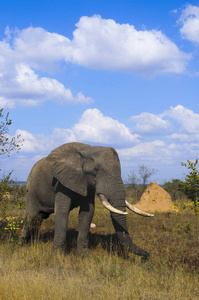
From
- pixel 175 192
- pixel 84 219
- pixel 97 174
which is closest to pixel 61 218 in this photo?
pixel 84 219

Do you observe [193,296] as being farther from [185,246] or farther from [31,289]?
[185,246]

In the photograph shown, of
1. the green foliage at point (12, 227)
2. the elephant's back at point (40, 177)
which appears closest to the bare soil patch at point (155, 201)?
the green foliage at point (12, 227)

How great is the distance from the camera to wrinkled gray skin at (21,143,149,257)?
670cm

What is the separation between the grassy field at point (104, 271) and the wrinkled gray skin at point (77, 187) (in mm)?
461

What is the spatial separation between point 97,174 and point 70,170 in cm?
71

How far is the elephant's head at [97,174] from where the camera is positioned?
21.6ft

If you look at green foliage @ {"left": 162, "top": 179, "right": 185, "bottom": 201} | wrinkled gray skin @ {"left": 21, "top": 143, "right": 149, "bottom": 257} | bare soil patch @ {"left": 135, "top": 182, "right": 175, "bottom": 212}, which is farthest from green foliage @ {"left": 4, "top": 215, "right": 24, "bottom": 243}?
green foliage @ {"left": 162, "top": 179, "right": 185, "bottom": 201}

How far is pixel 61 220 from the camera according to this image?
745 centimetres

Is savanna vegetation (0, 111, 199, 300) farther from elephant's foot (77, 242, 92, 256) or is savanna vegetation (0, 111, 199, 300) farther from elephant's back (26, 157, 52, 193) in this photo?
elephant's back (26, 157, 52, 193)

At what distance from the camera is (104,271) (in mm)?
6219

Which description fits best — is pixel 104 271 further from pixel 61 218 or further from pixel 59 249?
pixel 61 218

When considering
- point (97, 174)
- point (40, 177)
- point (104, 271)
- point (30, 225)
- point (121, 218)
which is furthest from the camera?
point (30, 225)

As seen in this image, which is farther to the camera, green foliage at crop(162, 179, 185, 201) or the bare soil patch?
green foliage at crop(162, 179, 185, 201)

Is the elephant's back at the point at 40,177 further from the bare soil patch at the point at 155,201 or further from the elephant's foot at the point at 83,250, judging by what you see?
the bare soil patch at the point at 155,201
